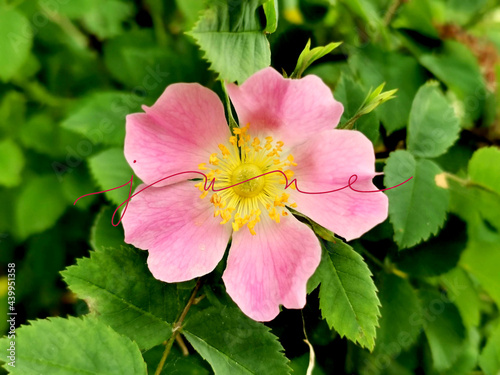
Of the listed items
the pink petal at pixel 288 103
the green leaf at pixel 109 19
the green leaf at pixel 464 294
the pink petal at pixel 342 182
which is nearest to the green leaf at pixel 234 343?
the pink petal at pixel 342 182

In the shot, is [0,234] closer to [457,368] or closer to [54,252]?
[54,252]

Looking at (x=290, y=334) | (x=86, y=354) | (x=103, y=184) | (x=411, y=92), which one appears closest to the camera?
(x=86, y=354)

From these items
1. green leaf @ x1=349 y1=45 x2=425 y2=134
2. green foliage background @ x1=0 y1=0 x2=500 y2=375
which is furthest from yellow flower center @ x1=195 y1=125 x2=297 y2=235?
green leaf @ x1=349 y1=45 x2=425 y2=134

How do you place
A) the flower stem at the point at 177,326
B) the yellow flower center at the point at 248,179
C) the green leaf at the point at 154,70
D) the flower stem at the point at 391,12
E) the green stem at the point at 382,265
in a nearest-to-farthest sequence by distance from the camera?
the flower stem at the point at 177,326 → the yellow flower center at the point at 248,179 → the green stem at the point at 382,265 → the green leaf at the point at 154,70 → the flower stem at the point at 391,12

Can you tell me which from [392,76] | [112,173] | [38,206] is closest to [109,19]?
[38,206]

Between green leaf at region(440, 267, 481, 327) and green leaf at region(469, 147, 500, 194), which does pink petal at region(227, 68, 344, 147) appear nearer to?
green leaf at region(469, 147, 500, 194)

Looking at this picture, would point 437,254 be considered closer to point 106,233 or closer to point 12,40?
point 106,233

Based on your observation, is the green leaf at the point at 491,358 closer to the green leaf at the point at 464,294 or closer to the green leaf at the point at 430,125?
the green leaf at the point at 464,294

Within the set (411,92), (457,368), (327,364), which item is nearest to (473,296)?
(457,368)
